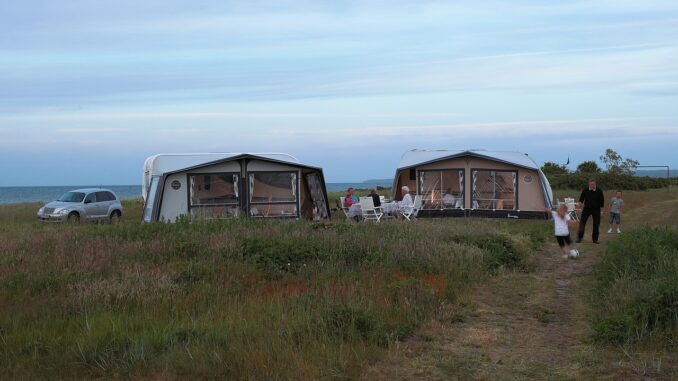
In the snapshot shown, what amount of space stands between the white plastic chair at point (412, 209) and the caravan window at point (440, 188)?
1423mm

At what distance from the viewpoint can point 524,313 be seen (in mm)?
7938

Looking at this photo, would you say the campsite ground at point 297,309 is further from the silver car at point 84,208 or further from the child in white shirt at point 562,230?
the silver car at point 84,208

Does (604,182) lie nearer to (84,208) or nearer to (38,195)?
(84,208)

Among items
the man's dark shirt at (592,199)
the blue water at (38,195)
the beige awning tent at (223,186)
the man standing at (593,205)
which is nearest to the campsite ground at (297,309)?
the man standing at (593,205)

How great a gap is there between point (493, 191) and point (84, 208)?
13296 mm

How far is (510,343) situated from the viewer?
6637 mm

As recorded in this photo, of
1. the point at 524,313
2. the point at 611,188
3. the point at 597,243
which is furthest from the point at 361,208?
the point at 611,188

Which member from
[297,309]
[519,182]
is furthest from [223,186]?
[297,309]

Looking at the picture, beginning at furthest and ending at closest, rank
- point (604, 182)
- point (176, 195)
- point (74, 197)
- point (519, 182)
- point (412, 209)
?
point (604, 182)
point (74, 197)
point (519, 182)
point (412, 209)
point (176, 195)

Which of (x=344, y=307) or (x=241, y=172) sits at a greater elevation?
(x=241, y=172)

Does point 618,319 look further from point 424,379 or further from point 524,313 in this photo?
point 424,379

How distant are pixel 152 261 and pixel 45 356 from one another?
3.83 m

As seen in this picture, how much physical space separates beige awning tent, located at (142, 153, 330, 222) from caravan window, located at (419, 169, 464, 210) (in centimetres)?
389

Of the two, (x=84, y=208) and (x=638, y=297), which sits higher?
(x=84, y=208)
